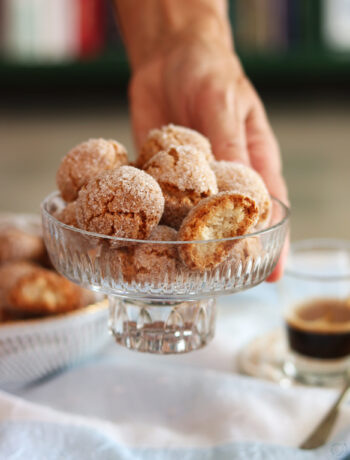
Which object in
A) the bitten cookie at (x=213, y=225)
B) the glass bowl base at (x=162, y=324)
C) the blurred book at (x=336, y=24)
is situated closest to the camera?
the bitten cookie at (x=213, y=225)

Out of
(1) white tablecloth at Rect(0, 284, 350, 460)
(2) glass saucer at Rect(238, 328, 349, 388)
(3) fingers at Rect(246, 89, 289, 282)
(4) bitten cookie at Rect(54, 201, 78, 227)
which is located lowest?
(2) glass saucer at Rect(238, 328, 349, 388)

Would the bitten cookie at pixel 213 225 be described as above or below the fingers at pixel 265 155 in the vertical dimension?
above

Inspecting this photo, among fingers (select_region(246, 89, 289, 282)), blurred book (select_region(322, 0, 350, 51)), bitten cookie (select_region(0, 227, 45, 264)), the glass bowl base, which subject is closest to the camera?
the glass bowl base

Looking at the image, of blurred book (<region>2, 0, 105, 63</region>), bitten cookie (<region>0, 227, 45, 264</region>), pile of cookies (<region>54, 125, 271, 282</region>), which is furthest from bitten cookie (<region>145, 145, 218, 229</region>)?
blurred book (<region>2, 0, 105, 63</region>)

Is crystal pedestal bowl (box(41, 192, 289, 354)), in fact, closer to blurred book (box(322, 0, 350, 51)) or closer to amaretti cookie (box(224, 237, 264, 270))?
amaretti cookie (box(224, 237, 264, 270))

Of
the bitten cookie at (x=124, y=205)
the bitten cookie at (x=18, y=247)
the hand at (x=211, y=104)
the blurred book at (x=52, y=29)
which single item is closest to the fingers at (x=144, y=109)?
the hand at (x=211, y=104)

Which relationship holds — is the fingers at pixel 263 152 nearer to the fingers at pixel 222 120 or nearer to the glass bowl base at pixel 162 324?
the fingers at pixel 222 120

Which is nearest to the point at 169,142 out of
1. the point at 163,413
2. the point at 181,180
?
the point at 181,180
